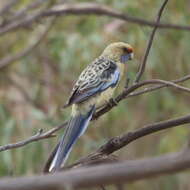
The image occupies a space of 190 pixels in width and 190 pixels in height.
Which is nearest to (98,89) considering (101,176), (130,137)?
(130,137)

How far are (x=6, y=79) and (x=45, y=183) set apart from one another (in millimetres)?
5142

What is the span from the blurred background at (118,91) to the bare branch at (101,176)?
3690 mm

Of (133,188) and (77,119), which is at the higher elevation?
(77,119)

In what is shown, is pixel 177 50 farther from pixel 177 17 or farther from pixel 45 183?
pixel 45 183

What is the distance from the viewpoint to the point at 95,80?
10.3 ft

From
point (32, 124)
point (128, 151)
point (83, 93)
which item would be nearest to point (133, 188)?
point (128, 151)

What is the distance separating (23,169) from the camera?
4.57 meters

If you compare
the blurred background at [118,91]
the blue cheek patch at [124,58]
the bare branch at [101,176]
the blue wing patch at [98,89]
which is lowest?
the blurred background at [118,91]

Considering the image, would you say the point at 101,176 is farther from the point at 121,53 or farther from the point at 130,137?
the point at 121,53

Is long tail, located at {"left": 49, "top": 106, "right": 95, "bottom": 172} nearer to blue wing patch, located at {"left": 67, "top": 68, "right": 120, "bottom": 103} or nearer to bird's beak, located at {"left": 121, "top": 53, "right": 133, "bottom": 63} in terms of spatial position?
blue wing patch, located at {"left": 67, "top": 68, "right": 120, "bottom": 103}

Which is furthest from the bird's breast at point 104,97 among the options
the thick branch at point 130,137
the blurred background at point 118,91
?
the blurred background at point 118,91

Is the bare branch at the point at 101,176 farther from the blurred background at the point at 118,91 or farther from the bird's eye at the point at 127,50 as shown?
the blurred background at the point at 118,91

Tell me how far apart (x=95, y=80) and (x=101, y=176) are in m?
2.42

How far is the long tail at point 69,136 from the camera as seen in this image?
2.25 m
